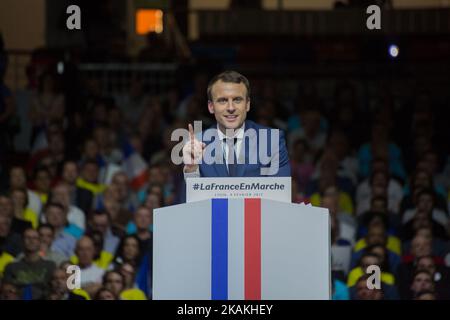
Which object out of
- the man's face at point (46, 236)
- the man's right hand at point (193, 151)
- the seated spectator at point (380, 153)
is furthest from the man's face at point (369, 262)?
the man's right hand at point (193, 151)

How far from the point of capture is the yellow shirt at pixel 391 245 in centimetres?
1170

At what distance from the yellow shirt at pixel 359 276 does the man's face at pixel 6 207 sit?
9.68 feet

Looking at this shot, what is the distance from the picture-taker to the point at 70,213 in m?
12.2

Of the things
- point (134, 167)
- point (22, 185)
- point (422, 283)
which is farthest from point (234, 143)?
point (134, 167)

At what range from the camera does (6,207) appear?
12.1 m

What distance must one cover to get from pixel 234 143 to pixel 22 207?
542 cm

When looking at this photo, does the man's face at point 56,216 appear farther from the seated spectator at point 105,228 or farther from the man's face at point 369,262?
the man's face at point 369,262

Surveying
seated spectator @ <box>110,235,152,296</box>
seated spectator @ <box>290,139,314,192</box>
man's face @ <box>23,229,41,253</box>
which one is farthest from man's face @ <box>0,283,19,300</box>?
seated spectator @ <box>290,139,314,192</box>

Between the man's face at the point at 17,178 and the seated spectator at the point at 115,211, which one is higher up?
the man's face at the point at 17,178

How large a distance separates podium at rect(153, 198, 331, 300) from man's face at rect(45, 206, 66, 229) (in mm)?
5323

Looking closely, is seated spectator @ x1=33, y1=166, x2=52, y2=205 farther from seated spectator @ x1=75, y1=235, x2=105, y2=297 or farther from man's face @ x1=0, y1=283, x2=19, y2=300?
man's face @ x1=0, y1=283, x2=19, y2=300

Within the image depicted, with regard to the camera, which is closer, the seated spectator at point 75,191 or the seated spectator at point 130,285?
the seated spectator at point 130,285

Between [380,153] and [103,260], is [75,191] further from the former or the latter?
[380,153]
